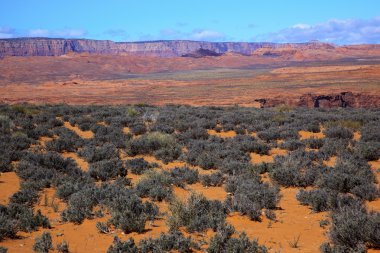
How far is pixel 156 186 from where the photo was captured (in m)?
8.30

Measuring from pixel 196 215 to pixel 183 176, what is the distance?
10.4 feet

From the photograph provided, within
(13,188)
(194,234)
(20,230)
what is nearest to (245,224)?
(194,234)

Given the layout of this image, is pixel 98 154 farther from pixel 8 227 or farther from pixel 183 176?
pixel 8 227

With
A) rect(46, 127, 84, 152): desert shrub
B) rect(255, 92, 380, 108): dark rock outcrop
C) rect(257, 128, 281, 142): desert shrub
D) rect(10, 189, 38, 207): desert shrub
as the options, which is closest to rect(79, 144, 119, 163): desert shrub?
rect(46, 127, 84, 152): desert shrub

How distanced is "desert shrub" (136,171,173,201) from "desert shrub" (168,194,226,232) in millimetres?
1149

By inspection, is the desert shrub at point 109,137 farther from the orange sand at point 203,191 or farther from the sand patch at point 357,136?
the sand patch at point 357,136

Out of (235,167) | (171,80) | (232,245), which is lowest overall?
(171,80)

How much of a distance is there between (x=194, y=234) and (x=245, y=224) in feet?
3.27

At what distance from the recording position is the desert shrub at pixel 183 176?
29.6 feet

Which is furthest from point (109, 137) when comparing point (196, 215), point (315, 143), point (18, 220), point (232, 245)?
point (232, 245)

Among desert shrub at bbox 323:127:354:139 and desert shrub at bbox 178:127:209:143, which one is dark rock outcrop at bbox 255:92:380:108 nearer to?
desert shrub at bbox 323:127:354:139

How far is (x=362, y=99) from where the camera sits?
37719mm

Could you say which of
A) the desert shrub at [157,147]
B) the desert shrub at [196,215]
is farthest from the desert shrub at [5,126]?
the desert shrub at [196,215]

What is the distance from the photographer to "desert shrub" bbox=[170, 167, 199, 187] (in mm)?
9031
